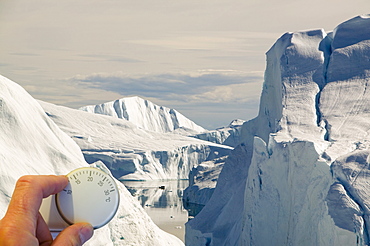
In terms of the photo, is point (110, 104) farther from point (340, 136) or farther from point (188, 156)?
point (340, 136)

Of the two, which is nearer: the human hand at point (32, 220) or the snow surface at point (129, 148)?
the human hand at point (32, 220)

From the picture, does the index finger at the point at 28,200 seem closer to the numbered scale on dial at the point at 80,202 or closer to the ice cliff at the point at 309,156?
the numbered scale on dial at the point at 80,202

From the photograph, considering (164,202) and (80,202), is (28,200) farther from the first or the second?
(164,202)

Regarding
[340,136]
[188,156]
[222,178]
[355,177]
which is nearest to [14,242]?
[355,177]

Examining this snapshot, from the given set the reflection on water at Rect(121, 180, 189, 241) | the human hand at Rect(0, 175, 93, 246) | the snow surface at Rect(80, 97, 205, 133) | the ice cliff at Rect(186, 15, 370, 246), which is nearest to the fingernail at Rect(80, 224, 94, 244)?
the human hand at Rect(0, 175, 93, 246)

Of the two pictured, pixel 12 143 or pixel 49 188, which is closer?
pixel 49 188

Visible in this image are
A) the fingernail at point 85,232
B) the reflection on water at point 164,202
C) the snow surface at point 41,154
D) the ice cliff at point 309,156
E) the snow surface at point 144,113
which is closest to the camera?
the fingernail at point 85,232

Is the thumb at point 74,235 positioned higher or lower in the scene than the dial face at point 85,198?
lower

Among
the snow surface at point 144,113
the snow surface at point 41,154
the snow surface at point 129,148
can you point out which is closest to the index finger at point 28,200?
the snow surface at point 41,154
